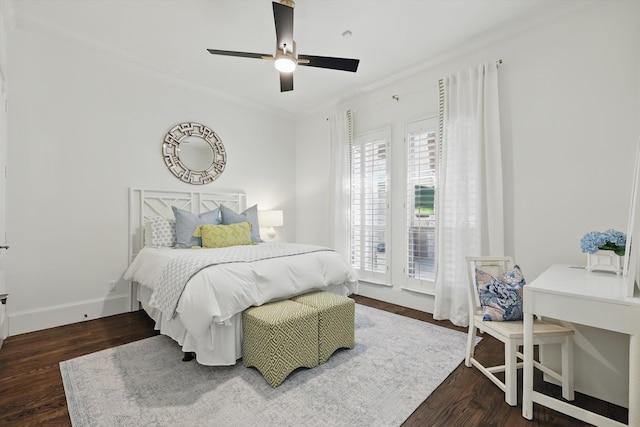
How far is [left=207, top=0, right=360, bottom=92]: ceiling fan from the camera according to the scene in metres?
2.01

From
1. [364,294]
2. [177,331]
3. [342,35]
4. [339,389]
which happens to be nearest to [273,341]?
[339,389]

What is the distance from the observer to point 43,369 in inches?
83.8

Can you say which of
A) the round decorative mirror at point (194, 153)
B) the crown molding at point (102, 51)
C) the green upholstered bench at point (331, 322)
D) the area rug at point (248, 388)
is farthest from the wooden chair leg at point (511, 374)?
the crown molding at point (102, 51)

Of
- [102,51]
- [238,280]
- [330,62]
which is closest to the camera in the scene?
[238,280]

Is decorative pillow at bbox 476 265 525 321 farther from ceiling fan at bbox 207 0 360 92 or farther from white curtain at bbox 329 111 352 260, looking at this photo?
white curtain at bbox 329 111 352 260

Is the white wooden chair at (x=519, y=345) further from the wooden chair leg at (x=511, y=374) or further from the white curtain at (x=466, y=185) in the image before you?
the white curtain at (x=466, y=185)

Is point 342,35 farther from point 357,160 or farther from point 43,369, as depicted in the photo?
point 43,369

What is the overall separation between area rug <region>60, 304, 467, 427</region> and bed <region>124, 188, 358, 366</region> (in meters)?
0.19

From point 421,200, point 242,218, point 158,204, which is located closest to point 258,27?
point 242,218

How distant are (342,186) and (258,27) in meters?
2.21

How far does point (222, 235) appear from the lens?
331cm

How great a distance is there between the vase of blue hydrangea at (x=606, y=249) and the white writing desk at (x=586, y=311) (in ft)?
A: 0.46

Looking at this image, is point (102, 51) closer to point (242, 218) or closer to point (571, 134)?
point (242, 218)

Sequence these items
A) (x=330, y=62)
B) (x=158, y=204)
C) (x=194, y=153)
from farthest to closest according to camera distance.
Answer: (x=194, y=153) → (x=158, y=204) → (x=330, y=62)
